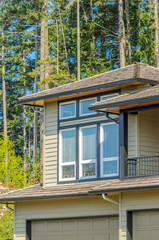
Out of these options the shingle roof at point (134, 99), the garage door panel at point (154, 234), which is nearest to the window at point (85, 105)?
the shingle roof at point (134, 99)

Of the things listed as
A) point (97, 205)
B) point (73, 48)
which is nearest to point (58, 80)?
point (73, 48)

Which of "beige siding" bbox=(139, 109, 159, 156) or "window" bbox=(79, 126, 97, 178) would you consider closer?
"beige siding" bbox=(139, 109, 159, 156)

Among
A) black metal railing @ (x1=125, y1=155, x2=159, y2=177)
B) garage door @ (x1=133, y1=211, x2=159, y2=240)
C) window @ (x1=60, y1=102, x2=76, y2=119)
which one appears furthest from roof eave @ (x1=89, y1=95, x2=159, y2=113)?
garage door @ (x1=133, y1=211, x2=159, y2=240)

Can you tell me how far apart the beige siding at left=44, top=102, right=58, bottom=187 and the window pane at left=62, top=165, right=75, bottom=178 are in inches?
15.4

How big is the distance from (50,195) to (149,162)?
3.32 m

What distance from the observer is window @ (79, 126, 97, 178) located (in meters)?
17.9

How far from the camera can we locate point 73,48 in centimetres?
4562

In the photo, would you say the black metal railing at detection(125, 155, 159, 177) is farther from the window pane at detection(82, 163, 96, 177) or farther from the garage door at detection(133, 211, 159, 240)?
the window pane at detection(82, 163, 96, 177)

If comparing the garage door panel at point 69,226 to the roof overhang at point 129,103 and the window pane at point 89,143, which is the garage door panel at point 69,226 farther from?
the roof overhang at point 129,103

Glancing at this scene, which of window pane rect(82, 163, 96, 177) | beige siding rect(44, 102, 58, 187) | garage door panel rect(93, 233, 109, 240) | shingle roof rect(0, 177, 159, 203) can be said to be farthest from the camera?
beige siding rect(44, 102, 58, 187)

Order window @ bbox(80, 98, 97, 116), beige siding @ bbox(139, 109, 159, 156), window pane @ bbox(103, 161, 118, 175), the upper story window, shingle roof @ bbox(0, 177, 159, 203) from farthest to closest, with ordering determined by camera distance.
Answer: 1. window @ bbox(80, 98, 97, 116)
2. the upper story window
3. window pane @ bbox(103, 161, 118, 175)
4. beige siding @ bbox(139, 109, 159, 156)
5. shingle roof @ bbox(0, 177, 159, 203)

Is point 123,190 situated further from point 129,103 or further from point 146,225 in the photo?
point 129,103

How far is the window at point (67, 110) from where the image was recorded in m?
18.8

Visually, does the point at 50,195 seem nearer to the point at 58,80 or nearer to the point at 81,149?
the point at 81,149
